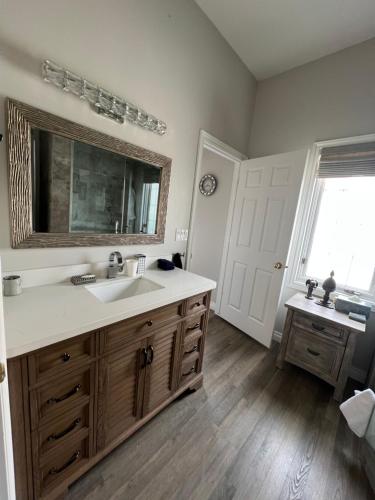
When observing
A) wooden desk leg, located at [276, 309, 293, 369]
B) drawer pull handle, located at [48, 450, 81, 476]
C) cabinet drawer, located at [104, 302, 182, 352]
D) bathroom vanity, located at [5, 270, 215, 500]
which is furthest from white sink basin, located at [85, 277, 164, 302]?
wooden desk leg, located at [276, 309, 293, 369]

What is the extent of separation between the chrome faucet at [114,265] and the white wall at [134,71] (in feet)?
0.19

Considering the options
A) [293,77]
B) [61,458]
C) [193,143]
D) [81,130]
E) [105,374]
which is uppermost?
[293,77]

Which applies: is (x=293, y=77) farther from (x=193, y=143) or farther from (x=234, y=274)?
(x=234, y=274)

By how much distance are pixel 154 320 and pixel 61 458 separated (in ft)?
2.32

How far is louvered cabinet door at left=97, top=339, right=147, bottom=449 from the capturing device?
1048mm

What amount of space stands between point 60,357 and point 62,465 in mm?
577

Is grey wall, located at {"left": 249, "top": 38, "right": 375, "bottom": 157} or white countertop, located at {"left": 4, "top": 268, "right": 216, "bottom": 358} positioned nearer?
white countertop, located at {"left": 4, "top": 268, "right": 216, "bottom": 358}

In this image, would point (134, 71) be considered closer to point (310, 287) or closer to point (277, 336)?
point (310, 287)

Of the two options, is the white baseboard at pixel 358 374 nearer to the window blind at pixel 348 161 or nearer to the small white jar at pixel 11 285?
the window blind at pixel 348 161

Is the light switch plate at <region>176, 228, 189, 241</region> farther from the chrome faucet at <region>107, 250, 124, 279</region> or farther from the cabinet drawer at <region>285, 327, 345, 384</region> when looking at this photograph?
the cabinet drawer at <region>285, 327, 345, 384</region>

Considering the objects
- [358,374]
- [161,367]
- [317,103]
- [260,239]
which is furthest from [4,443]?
[317,103]

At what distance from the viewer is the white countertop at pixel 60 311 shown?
77cm

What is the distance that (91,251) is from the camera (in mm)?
1407

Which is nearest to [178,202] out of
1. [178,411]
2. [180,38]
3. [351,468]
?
[180,38]
